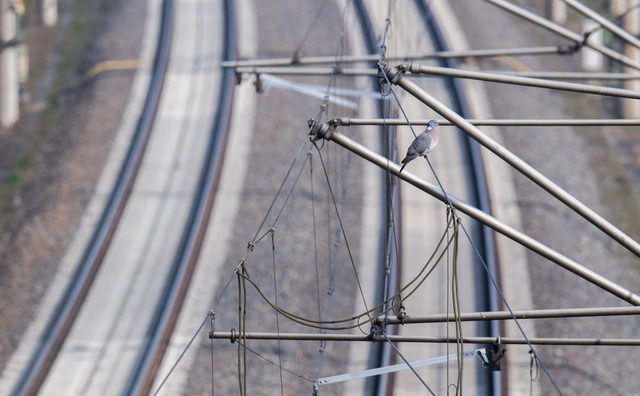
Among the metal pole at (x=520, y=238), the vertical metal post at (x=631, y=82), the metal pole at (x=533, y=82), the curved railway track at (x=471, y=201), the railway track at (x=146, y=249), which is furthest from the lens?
the vertical metal post at (x=631, y=82)

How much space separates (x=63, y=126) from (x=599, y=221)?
20487 millimetres

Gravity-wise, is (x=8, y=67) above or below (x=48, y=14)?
below

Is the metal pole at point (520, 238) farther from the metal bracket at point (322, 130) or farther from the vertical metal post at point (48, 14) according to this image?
the vertical metal post at point (48, 14)

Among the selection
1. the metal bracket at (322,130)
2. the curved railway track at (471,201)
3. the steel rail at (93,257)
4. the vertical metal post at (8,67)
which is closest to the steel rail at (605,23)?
the curved railway track at (471,201)

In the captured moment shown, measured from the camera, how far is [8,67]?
29703mm

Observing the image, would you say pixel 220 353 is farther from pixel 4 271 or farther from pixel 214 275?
pixel 4 271

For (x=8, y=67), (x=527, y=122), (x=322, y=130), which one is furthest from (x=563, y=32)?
(x=8, y=67)

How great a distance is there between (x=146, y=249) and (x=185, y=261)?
1547 mm

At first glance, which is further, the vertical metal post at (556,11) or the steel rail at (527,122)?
the vertical metal post at (556,11)

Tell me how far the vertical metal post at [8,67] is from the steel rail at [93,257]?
147 inches

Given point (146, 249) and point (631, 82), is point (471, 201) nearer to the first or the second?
point (146, 249)

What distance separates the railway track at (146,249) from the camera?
19.0 meters

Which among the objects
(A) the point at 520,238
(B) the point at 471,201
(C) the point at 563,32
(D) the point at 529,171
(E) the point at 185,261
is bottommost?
(A) the point at 520,238

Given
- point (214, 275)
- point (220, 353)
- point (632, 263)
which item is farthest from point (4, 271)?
point (632, 263)
